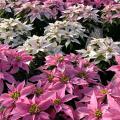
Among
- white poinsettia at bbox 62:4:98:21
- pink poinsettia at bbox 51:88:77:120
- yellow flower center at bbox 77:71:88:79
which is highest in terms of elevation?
white poinsettia at bbox 62:4:98:21

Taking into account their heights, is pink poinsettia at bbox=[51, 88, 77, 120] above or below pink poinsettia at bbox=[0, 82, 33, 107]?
below

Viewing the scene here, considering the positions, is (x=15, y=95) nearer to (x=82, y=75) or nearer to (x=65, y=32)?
(x=82, y=75)

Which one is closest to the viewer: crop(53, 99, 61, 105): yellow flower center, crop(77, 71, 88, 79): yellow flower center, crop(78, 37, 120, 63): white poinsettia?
crop(53, 99, 61, 105): yellow flower center

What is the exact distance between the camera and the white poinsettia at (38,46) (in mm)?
2514

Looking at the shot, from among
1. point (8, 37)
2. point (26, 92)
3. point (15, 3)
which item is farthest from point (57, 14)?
point (26, 92)

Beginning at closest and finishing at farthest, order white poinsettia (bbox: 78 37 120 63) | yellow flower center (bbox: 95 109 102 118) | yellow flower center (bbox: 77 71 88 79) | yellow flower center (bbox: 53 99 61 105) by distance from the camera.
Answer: yellow flower center (bbox: 95 109 102 118), yellow flower center (bbox: 53 99 61 105), yellow flower center (bbox: 77 71 88 79), white poinsettia (bbox: 78 37 120 63)

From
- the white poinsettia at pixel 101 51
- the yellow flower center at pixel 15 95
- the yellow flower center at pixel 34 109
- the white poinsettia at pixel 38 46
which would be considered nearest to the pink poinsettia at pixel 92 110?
the yellow flower center at pixel 34 109

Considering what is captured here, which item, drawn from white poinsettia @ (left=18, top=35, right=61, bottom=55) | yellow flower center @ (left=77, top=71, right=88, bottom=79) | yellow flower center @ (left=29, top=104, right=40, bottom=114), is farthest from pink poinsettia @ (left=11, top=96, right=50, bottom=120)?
white poinsettia @ (left=18, top=35, right=61, bottom=55)

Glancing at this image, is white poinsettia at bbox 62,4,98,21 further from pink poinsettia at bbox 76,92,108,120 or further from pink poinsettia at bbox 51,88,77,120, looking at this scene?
pink poinsettia at bbox 76,92,108,120

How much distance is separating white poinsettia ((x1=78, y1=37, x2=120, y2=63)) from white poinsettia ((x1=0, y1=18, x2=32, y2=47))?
24.4 inches

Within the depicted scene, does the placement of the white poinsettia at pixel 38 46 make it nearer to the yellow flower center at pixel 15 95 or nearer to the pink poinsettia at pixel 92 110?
the yellow flower center at pixel 15 95

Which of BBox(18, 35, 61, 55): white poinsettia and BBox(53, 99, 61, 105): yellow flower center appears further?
BBox(18, 35, 61, 55): white poinsettia

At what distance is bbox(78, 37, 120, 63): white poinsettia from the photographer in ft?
8.00

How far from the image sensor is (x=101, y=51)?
8.09ft
